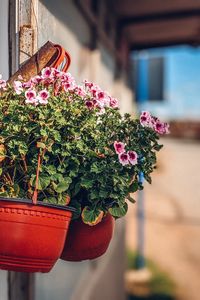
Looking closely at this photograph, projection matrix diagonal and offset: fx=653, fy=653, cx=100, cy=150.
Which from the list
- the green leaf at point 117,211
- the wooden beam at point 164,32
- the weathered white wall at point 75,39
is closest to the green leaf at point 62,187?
the green leaf at point 117,211

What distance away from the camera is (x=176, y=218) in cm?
1781

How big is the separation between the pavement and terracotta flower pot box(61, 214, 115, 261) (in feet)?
31.7

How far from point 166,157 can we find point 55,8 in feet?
53.6

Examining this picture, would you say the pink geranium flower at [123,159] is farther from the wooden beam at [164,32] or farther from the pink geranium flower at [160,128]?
the wooden beam at [164,32]

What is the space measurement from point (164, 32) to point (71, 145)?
5600mm

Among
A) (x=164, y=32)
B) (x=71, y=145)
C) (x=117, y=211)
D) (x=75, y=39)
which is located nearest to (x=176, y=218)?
(x=164, y=32)

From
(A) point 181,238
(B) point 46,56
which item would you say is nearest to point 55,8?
(B) point 46,56

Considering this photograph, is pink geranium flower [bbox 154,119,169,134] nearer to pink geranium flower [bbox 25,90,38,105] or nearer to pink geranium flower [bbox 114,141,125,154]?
pink geranium flower [bbox 114,141,125,154]

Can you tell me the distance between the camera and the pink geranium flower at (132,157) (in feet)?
9.12

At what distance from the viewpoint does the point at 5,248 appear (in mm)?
2568

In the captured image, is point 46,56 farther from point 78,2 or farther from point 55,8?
point 78,2

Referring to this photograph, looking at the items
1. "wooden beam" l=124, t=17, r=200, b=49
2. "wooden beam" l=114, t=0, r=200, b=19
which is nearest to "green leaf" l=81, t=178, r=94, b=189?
"wooden beam" l=114, t=0, r=200, b=19

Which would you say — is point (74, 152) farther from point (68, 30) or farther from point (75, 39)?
point (75, 39)

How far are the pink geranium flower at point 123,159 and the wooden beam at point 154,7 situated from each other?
4.20 meters
